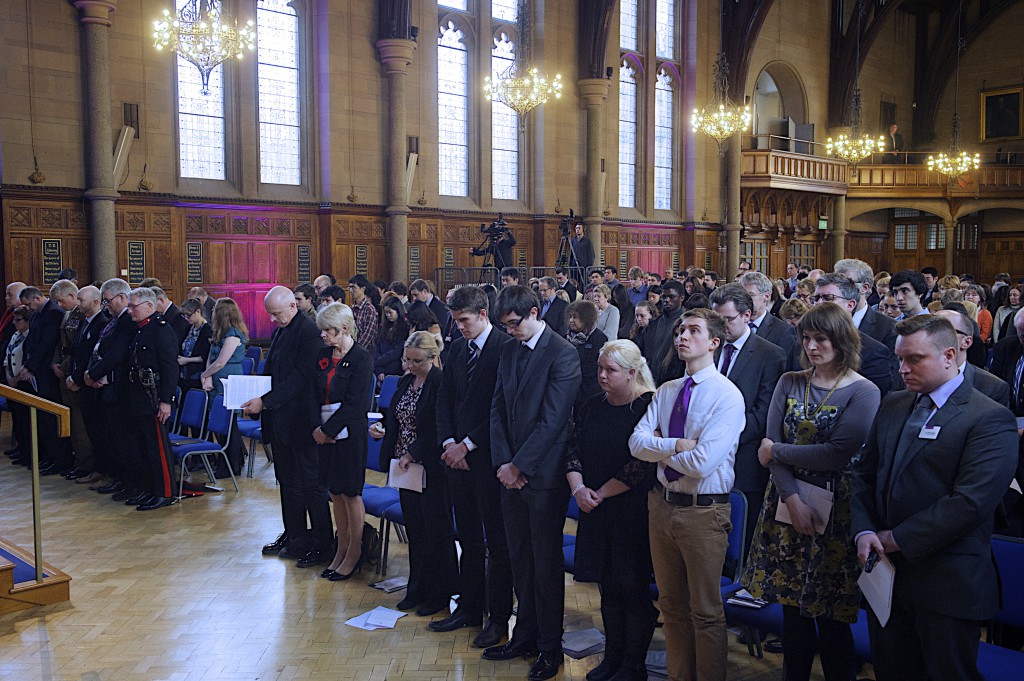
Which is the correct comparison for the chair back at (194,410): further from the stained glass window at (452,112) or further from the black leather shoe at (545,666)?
the stained glass window at (452,112)

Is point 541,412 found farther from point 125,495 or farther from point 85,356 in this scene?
point 85,356

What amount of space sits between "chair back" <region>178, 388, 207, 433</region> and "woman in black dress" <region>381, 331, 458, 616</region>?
130 inches

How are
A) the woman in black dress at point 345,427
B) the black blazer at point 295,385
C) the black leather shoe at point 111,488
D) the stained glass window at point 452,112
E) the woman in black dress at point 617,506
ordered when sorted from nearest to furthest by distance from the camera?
1. the woman in black dress at point 617,506
2. the woman in black dress at point 345,427
3. the black blazer at point 295,385
4. the black leather shoe at point 111,488
5. the stained glass window at point 452,112

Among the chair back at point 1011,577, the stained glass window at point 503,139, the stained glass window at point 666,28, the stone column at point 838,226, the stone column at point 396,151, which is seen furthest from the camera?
the stone column at point 838,226

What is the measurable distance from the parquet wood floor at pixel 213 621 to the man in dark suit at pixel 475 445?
0.92ft

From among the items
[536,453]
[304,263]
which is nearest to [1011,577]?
[536,453]

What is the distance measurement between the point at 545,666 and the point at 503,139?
49.8ft

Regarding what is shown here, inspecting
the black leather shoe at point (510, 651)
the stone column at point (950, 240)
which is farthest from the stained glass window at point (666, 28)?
the black leather shoe at point (510, 651)

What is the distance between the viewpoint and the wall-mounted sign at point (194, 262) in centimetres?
1416

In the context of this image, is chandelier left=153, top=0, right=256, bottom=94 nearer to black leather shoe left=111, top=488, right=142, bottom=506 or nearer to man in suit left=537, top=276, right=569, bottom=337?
man in suit left=537, top=276, right=569, bottom=337

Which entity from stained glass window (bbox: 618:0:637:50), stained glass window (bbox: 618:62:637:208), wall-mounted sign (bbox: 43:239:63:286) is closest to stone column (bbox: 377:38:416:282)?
wall-mounted sign (bbox: 43:239:63:286)

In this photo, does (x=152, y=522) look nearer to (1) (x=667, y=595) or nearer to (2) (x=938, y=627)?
(1) (x=667, y=595)

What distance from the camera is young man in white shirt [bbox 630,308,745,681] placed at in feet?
11.3

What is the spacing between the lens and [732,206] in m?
22.4
